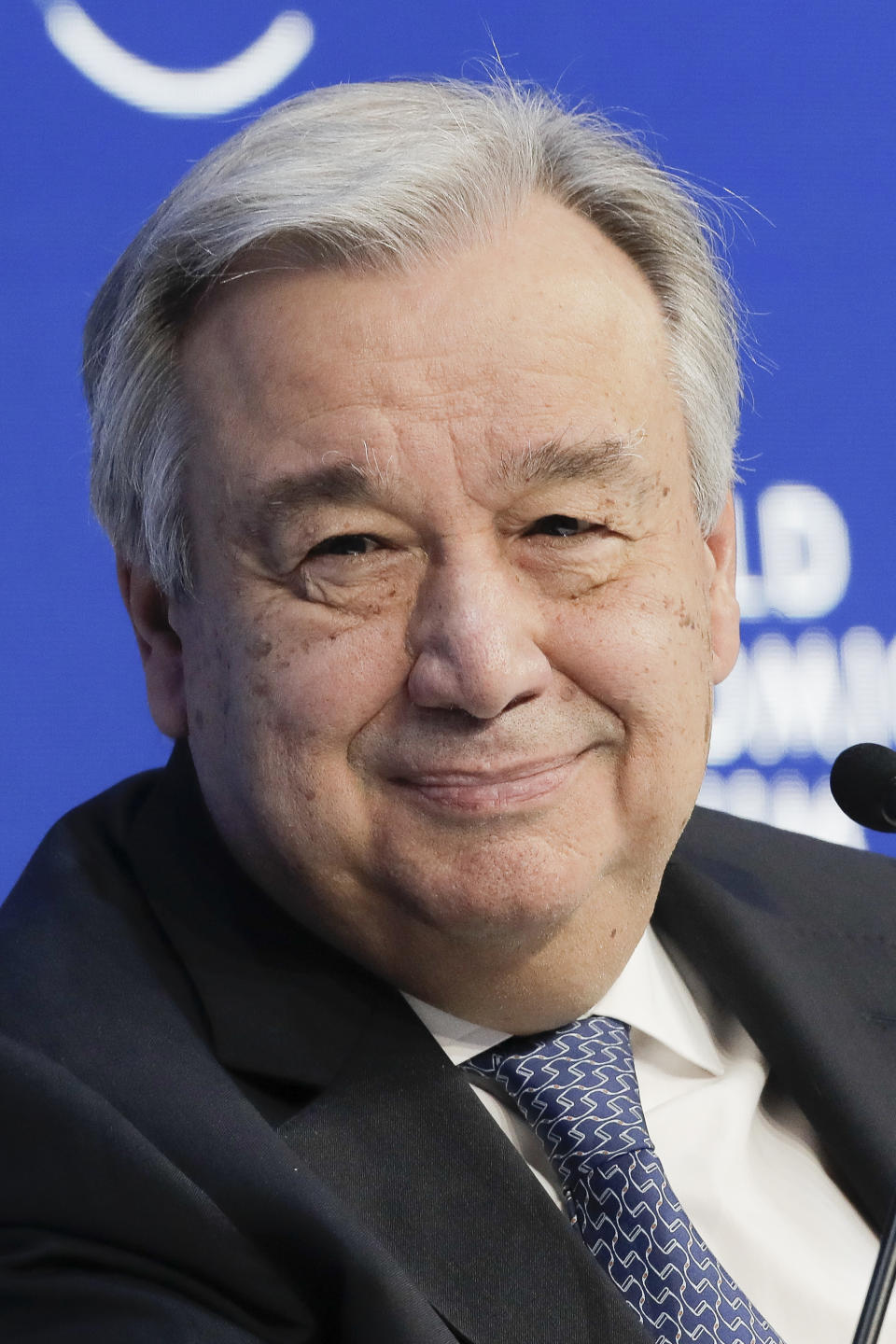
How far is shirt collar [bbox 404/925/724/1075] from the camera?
1.54 metres

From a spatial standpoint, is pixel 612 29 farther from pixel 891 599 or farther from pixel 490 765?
pixel 490 765

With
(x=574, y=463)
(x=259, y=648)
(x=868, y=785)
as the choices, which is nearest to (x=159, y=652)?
(x=259, y=648)

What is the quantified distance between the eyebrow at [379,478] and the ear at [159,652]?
0.21m

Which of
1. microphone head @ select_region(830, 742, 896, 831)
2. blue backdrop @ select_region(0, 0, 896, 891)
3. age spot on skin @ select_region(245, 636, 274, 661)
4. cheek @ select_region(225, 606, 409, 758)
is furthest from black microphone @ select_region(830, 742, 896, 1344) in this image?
blue backdrop @ select_region(0, 0, 896, 891)

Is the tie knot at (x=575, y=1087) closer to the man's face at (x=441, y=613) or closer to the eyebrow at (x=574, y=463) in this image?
the man's face at (x=441, y=613)

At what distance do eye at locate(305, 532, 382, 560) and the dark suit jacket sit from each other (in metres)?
0.32

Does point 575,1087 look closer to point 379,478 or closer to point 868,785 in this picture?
point 868,785

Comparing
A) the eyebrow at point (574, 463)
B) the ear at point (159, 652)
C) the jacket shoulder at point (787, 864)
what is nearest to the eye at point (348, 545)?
the eyebrow at point (574, 463)

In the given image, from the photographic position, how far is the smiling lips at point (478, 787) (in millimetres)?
1419

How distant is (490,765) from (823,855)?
0.84m

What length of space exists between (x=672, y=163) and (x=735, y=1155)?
53.9 inches

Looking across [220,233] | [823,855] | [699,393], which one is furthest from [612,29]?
[823,855]

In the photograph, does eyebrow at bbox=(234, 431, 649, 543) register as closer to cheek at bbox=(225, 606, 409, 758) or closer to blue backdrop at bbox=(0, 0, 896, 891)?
cheek at bbox=(225, 606, 409, 758)

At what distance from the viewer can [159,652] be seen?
5.45 feet
